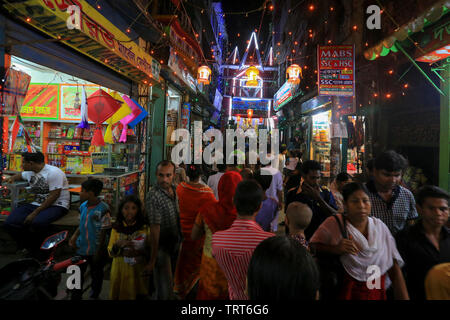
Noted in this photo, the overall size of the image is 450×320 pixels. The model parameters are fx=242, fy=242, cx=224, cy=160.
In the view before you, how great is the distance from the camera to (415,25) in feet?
14.9

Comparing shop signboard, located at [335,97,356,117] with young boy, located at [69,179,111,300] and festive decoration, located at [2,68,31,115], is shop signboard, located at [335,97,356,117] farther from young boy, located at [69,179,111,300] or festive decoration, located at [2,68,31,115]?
festive decoration, located at [2,68,31,115]

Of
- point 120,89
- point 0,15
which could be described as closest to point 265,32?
point 120,89

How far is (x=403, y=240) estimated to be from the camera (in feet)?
8.11

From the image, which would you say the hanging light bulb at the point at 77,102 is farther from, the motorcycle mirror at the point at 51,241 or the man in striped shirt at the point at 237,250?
the man in striped shirt at the point at 237,250

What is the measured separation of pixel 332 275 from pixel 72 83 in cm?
931

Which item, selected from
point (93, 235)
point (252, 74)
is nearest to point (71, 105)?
point (93, 235)

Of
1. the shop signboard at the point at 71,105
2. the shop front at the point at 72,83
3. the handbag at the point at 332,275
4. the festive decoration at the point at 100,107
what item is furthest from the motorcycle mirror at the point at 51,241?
the shop signboard at the point at 71,105

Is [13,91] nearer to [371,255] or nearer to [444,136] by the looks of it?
[371,255]

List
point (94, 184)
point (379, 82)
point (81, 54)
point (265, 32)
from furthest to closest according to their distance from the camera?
point (265, 32) → point (379, 82) → point (81, 54) → point (94, 184)

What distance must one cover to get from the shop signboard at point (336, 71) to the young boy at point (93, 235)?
7336mm
